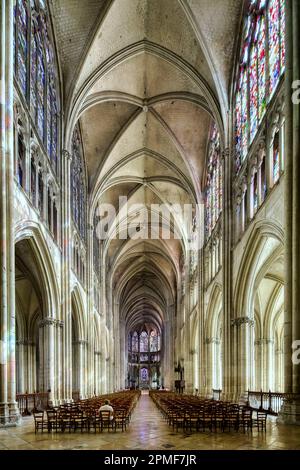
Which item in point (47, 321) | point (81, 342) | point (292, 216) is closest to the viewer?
point (292, 216)

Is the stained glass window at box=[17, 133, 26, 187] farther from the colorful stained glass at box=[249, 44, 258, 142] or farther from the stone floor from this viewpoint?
the colorful stained glass at box=[249, 44, 258, 142]

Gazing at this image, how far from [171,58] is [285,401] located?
1995 cm

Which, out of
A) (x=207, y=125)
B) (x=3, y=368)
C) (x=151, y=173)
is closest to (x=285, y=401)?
(x=3, y=368)

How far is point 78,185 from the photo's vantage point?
32469 millimetres

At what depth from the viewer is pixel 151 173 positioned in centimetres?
4053

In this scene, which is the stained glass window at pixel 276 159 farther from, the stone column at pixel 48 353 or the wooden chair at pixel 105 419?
the stone column at pixel 48 353

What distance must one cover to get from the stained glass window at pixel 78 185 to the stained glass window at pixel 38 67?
5.39 metres

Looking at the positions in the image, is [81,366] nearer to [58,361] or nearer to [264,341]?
[58,361]

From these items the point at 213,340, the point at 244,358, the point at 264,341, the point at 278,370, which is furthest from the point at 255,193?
the point at 278,370

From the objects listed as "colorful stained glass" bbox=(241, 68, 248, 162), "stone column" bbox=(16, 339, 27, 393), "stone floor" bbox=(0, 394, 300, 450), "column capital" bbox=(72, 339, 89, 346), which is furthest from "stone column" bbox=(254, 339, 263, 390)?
"stone floor" bbox=(0, 394, 300, 450)

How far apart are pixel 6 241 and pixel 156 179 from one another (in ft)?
92.3

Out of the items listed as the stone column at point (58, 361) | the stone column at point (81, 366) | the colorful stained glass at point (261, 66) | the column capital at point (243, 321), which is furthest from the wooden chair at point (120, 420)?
the stone column at point (81, 366)

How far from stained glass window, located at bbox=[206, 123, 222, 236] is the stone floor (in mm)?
18636
